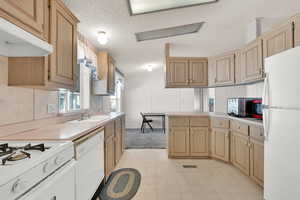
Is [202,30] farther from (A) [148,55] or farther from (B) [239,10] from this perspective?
(A) [148,55]

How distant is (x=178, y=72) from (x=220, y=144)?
1.69 metres

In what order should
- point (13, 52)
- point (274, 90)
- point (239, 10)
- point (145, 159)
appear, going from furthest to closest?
point (145, 159)
point (239, 10)
point (274, 90)
point (13, 52)

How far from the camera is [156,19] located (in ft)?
8.69

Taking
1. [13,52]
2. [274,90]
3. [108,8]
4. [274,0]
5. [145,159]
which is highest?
[274,0]

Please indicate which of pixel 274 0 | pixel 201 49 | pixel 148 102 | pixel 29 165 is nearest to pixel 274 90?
pixel 274 0

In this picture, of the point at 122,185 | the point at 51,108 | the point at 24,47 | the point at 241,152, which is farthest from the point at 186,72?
the point at 24,47

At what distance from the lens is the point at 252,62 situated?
2.51m

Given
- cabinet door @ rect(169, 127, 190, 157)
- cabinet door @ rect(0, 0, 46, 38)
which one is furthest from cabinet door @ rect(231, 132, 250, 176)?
cabinet door @ rect(0, 0, 46, 38)

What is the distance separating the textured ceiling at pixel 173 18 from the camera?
2.13 m

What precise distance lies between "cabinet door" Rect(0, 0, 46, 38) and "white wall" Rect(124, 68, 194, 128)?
553 centimetres

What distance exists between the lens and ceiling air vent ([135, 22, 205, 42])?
3285mm

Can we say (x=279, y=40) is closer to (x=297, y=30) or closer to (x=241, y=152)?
(x=297, y=30)

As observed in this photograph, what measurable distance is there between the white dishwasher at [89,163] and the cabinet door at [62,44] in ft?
2.15

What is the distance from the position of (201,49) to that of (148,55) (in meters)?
1.46
